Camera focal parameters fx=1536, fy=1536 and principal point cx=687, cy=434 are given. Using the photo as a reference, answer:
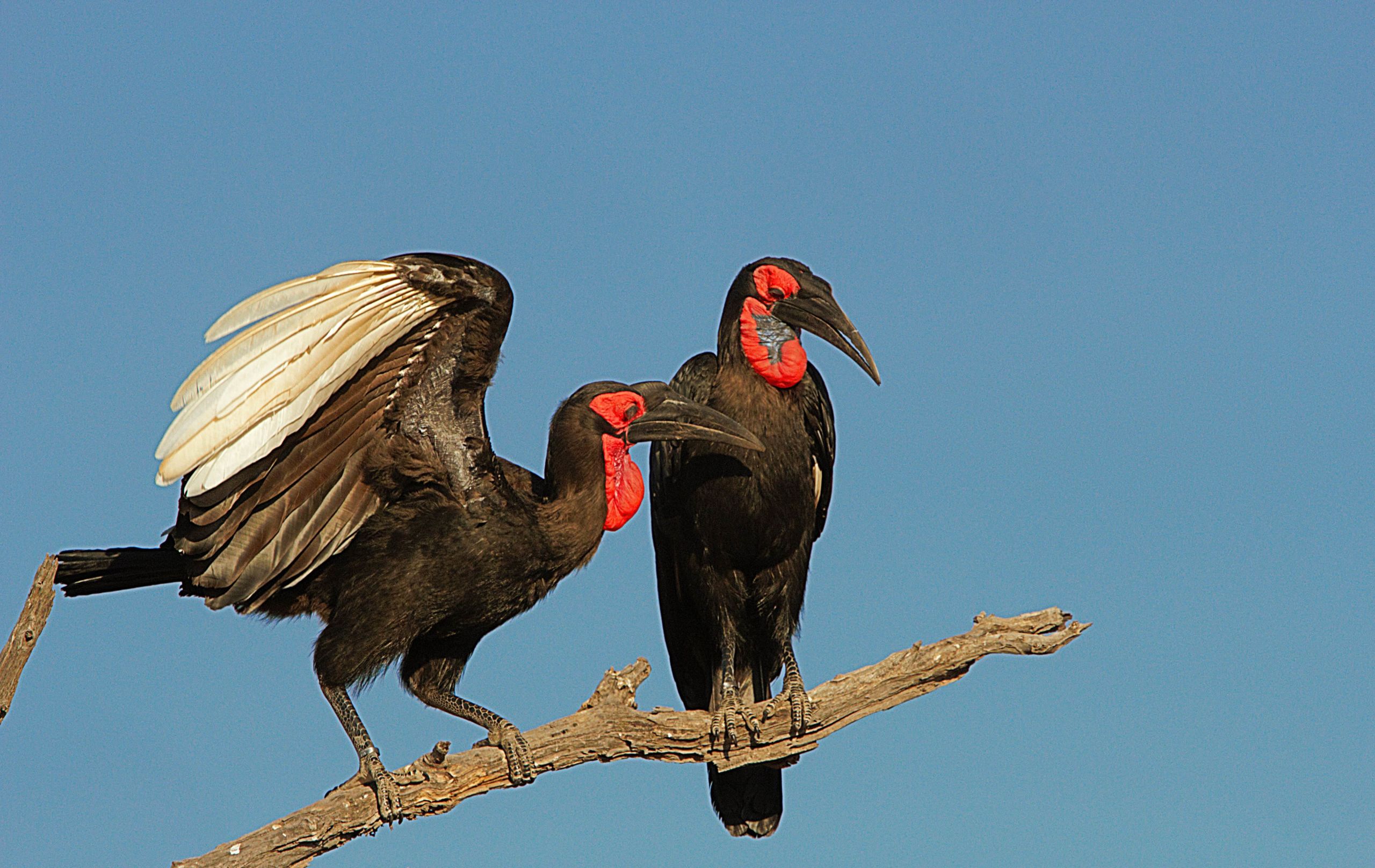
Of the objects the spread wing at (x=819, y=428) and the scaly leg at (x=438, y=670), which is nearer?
the scaly leg at (x=438, y=670)

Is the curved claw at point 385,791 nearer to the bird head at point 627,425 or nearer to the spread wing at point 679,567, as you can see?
the bird head at point 627,425

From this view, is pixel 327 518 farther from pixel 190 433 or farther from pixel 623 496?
pixel 623 496

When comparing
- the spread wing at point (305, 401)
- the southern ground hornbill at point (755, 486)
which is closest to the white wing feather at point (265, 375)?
the spread wing at point (305, 401)

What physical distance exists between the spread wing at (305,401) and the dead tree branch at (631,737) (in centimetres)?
86

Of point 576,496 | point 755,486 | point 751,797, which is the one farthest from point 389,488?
point 751,797

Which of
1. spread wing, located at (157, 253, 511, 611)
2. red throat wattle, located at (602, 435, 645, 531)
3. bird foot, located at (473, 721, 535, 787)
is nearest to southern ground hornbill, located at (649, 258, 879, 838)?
red throat wattle, located at (602, 435, 645, 531)

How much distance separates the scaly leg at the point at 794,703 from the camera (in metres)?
5.71

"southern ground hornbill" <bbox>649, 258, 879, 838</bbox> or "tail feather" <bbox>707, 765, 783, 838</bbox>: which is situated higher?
"southern ground hornbill" <bbox>649, 258, 879, 838</bbox>

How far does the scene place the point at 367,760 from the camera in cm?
523

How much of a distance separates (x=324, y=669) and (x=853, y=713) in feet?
6.32

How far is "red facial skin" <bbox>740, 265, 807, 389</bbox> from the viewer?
6.18 m

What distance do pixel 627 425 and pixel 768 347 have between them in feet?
2.38

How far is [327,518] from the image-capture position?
5367 millimetres

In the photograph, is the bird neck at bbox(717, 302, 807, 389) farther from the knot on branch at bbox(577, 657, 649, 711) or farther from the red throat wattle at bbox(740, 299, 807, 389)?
the knot on branch at bbox(577, 657, 649, 711)
